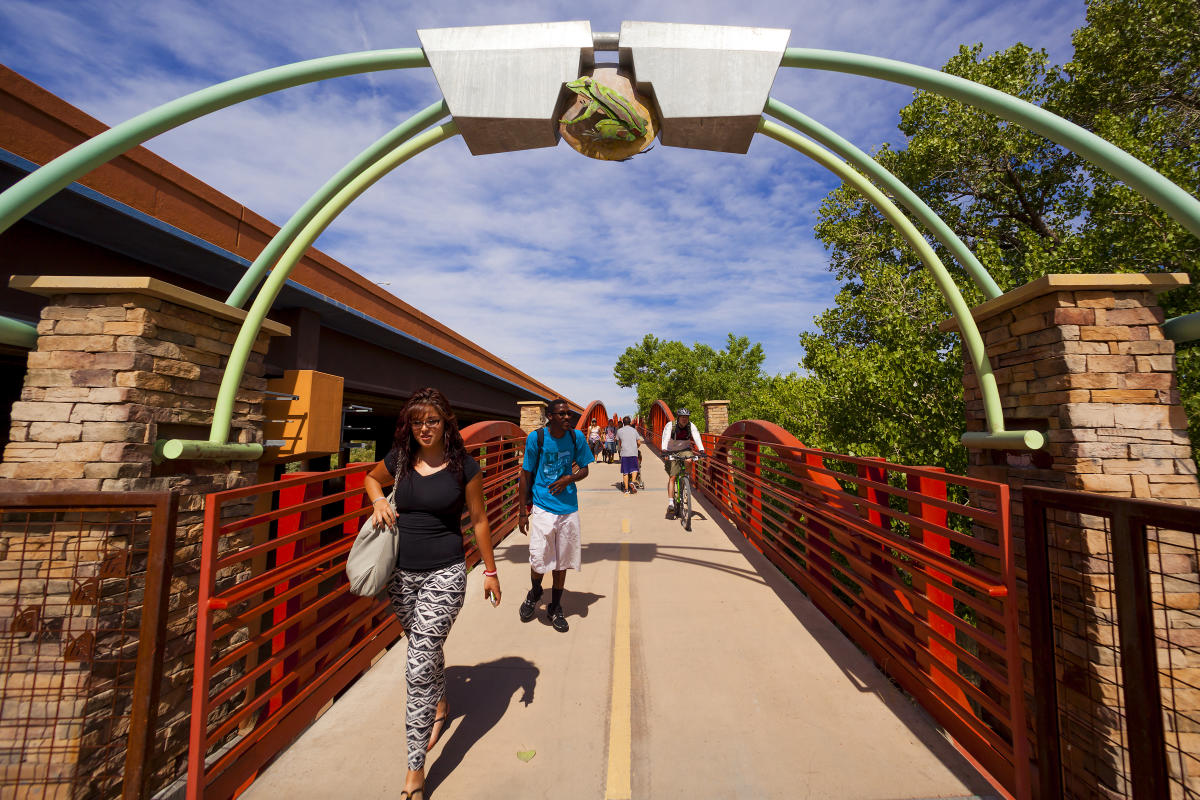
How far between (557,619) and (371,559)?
2.32 meters

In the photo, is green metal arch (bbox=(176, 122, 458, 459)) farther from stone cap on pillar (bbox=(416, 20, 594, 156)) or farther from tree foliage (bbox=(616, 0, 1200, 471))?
tree foliage (bbox=(616, 0, 1200, 471))

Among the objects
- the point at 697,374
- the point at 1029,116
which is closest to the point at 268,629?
the point at 1029,116

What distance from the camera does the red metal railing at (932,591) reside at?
100.0 inches

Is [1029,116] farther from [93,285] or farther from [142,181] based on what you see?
[142,181]

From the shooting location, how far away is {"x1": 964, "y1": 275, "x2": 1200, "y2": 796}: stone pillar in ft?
8.39

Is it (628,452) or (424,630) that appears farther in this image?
(628,452)

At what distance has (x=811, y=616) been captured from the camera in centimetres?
460

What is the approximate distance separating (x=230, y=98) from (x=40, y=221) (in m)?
2.23

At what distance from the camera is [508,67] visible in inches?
132

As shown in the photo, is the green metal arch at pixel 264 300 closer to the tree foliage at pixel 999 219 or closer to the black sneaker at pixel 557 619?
the black sneaker at pixel 557 619

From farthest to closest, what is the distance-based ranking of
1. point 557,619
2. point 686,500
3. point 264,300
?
point 686,500 < point 557,619 < point 264,300

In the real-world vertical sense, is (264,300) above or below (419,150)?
below

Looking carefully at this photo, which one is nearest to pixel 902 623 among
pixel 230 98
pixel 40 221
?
pixel 230 98

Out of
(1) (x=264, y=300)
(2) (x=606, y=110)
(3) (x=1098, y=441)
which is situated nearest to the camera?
(3) (x=1098, y=441)
